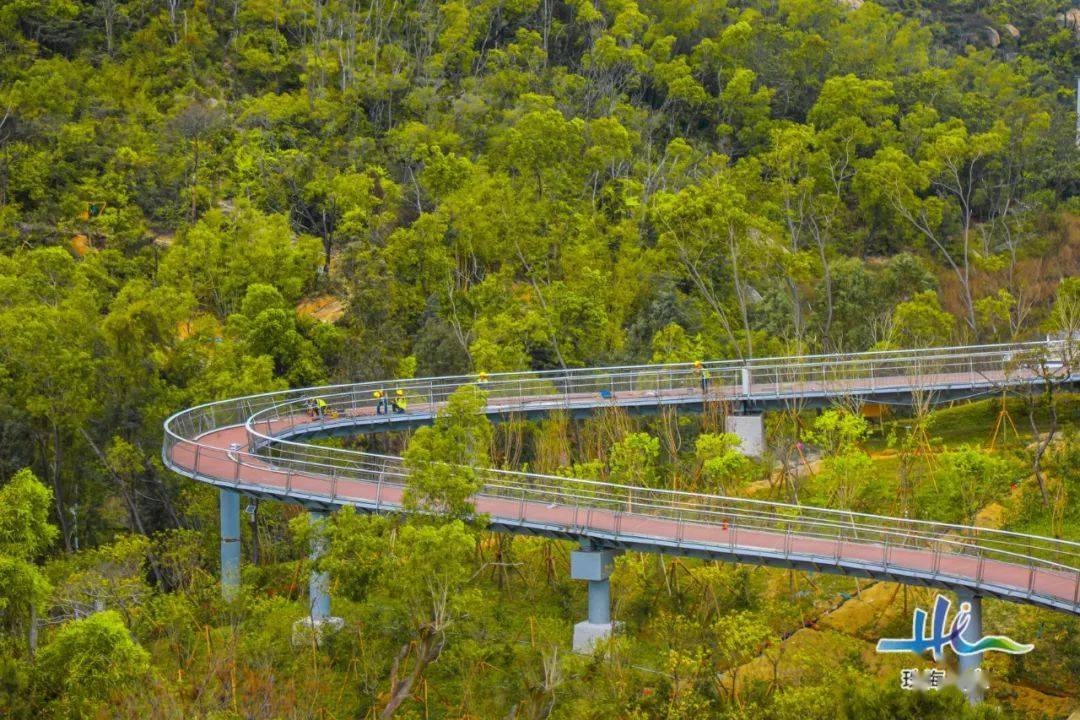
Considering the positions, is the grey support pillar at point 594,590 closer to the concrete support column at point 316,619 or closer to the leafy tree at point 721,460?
the leafy tree at point 721,460

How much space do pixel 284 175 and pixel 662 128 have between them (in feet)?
70.6

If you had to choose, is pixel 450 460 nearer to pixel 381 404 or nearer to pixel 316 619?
pixel 316 619

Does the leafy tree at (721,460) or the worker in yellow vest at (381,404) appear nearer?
the leafy tree at (721,460)

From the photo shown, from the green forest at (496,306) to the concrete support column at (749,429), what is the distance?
14.7 inches

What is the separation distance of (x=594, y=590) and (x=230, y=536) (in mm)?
9259

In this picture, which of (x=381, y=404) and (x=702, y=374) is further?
(x=702, y=374)

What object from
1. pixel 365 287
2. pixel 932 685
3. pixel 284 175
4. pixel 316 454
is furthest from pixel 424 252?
pixel 932 685

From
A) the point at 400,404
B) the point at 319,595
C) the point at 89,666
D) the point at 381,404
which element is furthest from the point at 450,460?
the point at 400,404

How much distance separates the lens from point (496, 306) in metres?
51.0

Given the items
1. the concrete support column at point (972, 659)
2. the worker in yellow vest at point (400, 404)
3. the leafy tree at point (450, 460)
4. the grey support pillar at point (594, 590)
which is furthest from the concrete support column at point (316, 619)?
the concrete support column at point (972, 659)

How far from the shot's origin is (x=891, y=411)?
4353 centimetres

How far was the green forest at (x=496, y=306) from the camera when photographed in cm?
2731

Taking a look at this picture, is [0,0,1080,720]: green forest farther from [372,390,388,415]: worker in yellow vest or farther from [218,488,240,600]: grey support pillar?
[372,390,388,415]: worker in yellow vest

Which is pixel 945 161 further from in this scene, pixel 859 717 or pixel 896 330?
pixel 859 717
